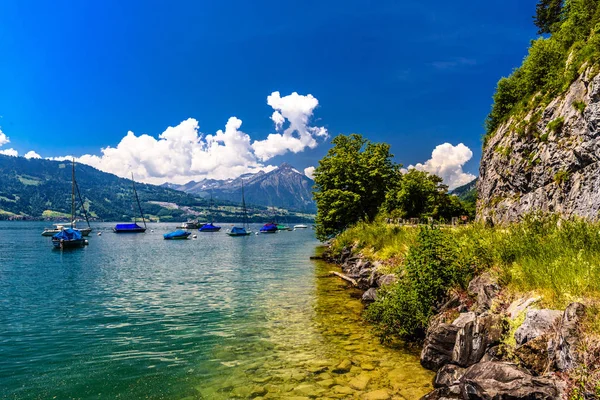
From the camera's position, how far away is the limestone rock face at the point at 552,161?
27.1 metres

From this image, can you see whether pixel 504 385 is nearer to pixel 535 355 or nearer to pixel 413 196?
pixel 535 355

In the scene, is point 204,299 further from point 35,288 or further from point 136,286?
point 35,288

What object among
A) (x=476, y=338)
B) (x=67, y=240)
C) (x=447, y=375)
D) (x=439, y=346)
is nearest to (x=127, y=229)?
(x=67, y=240)

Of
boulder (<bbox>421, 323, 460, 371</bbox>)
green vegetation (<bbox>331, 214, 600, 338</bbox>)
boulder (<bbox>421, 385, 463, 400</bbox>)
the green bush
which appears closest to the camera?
boulder (<bbox>421, 385, 463, 400</bbox>)

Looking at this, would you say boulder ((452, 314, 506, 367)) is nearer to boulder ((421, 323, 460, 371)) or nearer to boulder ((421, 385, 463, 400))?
boulder ((421, 323, 460, 371))

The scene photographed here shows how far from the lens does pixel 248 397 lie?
10.5 metres

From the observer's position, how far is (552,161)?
3256 cm

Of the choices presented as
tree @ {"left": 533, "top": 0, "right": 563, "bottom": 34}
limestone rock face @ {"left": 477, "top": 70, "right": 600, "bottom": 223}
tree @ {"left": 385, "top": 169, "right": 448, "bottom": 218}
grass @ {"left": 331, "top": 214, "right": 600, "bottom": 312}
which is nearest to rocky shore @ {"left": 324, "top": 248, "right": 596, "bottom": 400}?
grass @ {"left": 331, "top": 214, "right": 600, "bottom": 312}

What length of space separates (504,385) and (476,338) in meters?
2.88

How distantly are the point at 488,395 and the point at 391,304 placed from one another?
7.47 m

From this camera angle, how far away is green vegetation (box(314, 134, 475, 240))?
52.6 metres

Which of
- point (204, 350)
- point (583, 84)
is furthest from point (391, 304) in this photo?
point (583, 84)

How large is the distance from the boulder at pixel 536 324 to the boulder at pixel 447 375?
2.06 m

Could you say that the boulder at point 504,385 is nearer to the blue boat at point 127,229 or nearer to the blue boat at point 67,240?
the blue boat at point 67,240
